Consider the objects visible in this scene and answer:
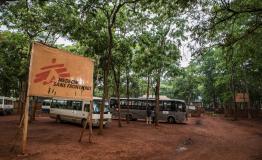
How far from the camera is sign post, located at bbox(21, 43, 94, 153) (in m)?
11.4

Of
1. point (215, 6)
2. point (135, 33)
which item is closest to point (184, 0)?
point (215, 6)

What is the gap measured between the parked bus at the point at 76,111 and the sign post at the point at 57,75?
774 cm

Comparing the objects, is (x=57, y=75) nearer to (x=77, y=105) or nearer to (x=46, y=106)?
(x=77, y=105)

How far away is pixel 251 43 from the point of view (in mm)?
15000

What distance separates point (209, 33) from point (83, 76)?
6516mm

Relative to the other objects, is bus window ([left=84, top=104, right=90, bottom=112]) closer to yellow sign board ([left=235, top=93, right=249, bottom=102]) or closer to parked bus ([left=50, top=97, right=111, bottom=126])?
parked bus ([left=50, top=97, right=111, bottom=126])

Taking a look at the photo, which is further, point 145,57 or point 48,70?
point 145,57

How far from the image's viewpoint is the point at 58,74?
1262cm

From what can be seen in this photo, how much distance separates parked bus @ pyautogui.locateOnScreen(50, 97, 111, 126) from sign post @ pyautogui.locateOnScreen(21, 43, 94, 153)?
25.4 ft

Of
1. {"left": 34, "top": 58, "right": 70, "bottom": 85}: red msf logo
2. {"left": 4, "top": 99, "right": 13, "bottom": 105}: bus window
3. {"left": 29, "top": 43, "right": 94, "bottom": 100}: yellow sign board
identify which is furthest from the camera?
{"left": 4, "top": 99, "right": 13, "bottom": 105}: bus window

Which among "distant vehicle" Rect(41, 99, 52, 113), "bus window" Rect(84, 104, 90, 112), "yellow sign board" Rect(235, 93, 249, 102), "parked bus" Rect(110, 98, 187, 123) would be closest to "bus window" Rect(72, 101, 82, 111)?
"bus window" Rect(84, 104, 90, 112)

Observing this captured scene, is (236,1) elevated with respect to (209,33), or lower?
elevated

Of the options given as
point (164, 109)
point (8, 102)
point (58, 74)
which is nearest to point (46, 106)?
point (8, 102)

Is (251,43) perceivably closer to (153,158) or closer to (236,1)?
(236,1)
